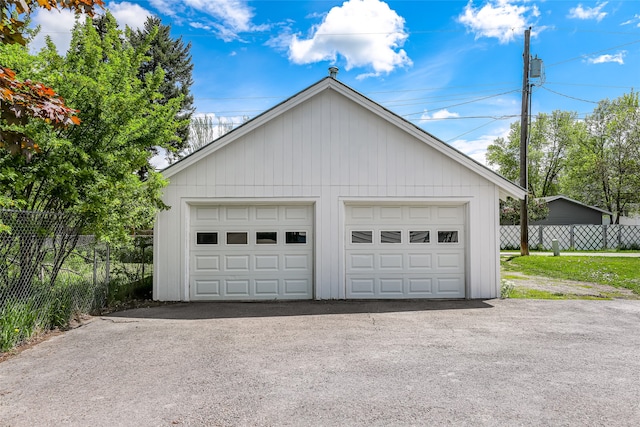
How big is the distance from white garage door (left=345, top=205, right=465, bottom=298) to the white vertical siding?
31 centimetres

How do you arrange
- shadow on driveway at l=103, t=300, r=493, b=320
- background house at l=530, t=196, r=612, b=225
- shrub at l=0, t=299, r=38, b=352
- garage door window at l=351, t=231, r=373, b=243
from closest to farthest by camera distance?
1. shrub at l=0, t=299, r=38, b=352
2. shadow on driveway at l=103, t=300, r=493, b=320
3. garage door window at l=351, t=231, r=373, b=243
4. background house at l=530, t=196, r=612, b=225

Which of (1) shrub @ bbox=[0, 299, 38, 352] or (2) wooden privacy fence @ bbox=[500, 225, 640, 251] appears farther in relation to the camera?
(2) wooden privacy fence @ bbox=[500, 225, 640, 251]

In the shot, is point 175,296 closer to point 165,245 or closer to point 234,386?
point 165,245

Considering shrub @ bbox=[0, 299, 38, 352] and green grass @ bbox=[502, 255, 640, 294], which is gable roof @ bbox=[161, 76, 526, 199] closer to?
shrub @ bbox=[0, 299, 38, 352]

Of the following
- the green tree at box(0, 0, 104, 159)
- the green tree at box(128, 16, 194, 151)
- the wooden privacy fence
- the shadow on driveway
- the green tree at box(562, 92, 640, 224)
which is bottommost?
the shadow on driveway

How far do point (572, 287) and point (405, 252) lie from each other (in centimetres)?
546

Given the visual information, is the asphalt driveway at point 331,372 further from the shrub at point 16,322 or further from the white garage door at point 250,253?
the white garage door at point 250,253

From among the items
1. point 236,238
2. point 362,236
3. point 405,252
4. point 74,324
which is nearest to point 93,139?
point 74,324

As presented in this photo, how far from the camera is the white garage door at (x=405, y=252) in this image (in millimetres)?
9664

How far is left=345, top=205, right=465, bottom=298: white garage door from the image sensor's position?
31.7 ft

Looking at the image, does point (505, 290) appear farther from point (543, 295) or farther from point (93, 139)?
point (93, 139)

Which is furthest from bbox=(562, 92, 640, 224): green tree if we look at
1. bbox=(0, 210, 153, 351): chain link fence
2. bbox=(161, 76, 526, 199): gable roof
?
bbox=(0, 210, 153, 351): chain link fence

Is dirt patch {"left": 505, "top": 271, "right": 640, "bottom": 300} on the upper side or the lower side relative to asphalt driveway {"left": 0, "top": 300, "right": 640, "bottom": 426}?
lower

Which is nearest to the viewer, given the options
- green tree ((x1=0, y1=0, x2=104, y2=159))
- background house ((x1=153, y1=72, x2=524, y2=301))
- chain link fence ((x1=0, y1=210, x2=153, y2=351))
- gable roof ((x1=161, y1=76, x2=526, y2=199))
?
green tree ((x1=0, y1=0, x2=104, y2=159))
